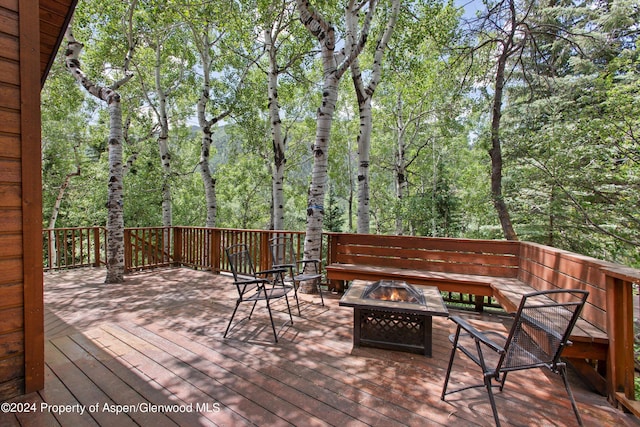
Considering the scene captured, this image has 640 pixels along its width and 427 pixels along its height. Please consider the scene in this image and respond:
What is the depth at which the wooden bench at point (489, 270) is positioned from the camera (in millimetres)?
2203

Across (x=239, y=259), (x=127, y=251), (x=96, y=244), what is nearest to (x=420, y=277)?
(x=239, y=259)

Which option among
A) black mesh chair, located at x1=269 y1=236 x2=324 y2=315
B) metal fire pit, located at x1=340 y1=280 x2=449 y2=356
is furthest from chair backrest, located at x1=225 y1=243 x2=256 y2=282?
metal fire pit, located at x1=340 y1=280 x2=449 y2=356

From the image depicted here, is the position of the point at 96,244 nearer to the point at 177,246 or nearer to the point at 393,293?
the point at 177,246

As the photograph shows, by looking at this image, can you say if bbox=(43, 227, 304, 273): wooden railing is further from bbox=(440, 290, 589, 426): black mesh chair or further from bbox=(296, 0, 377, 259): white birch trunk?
bbox=(440, 290, 589, 426): black mesh chair

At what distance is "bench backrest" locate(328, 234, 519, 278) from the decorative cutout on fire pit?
1.37 metres

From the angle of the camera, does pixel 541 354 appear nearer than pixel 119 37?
Yes

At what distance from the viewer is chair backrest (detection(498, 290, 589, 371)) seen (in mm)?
1670

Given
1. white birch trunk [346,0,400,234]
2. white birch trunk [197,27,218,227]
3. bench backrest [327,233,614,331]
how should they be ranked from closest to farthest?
bench backrest [327,233,614,331] → white birch trunk [346,0,400,234] → white birch trunk [197,27,218,227]

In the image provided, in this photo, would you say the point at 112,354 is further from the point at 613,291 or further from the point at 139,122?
the point at 139,122

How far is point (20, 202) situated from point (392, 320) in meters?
2.92

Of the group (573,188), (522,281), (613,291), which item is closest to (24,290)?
(613,291)

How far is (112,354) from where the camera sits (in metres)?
2.49

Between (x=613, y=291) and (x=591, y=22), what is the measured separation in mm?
9235

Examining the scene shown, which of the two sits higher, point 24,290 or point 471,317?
point 24,290
